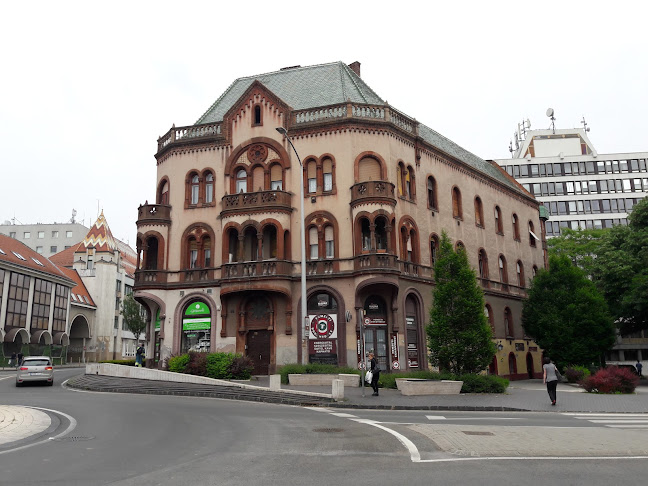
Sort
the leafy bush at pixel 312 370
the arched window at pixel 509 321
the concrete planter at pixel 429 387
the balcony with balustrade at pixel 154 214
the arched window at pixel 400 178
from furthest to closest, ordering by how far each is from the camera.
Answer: the arched window at pixel 509 321
the balcony with balustrade at pixel 154 214
the arched window at pixel 400 178
the leafy bush at pixel 312 370
the concrete planter at pixel 429 387

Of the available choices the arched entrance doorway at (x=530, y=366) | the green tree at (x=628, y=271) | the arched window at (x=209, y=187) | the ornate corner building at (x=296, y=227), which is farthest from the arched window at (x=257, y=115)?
the arched entrance doorway at (x=530, y=366)

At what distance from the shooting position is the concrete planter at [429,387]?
23.0 metres

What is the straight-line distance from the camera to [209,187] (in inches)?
1409

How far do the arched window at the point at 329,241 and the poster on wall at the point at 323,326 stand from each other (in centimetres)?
351

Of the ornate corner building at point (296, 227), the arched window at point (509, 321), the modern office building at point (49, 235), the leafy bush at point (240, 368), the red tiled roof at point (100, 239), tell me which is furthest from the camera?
the modern office building at point (49, 235)

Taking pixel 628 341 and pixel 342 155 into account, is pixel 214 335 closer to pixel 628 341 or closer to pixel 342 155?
pixel 342 155

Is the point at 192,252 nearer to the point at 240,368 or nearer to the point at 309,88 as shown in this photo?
the point at 240,368

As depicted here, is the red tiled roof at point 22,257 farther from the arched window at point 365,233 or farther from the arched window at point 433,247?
the arched window at point 433,247

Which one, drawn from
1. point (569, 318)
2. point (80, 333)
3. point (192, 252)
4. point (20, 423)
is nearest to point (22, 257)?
point (80, 333)

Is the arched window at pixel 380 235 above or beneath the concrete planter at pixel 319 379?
above

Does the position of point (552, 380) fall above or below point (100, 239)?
below

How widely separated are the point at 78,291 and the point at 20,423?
217 ft

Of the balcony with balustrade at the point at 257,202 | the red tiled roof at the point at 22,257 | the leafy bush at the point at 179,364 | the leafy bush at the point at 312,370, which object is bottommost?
the leafy bush at the point at 312,370

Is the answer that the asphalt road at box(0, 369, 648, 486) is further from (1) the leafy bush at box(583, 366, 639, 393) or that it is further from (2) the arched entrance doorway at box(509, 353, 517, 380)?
(2) the arched entrance doorway at box(509, 353, 517, 380)
